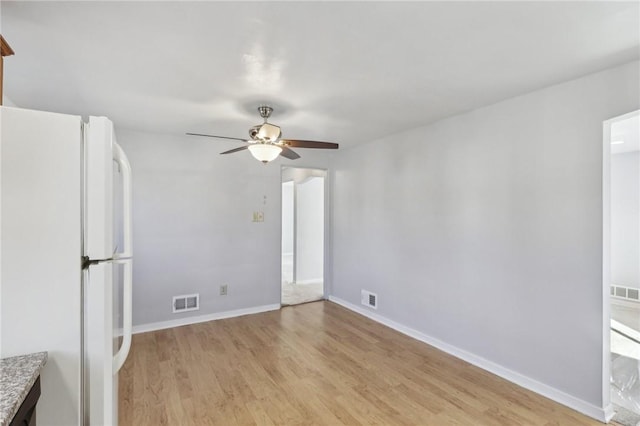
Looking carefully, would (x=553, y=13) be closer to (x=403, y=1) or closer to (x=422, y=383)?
(x=403, y=1)

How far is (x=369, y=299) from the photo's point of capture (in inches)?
170

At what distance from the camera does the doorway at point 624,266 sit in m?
2.21

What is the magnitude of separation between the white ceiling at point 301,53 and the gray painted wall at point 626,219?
3.86 meters

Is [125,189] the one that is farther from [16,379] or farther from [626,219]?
[626,219]

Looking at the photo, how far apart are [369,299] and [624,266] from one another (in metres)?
4.13

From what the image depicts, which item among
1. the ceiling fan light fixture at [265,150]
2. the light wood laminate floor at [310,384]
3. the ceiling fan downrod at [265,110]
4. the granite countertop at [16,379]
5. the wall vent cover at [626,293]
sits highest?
the ceiling fan downrod at [265,110]

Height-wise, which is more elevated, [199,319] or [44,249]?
[44,249]

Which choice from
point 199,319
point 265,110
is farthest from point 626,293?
point 199,319

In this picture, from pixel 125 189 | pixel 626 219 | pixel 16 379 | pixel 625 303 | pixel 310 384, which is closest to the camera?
pixel 16 379

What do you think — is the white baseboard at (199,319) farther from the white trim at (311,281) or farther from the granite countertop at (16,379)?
the granite countertop at (16,379)

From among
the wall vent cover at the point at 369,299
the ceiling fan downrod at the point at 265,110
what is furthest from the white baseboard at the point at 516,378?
the ceiling fan downrod at the point at 265,110

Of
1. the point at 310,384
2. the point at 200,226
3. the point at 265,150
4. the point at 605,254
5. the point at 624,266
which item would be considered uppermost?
the point at 265,150

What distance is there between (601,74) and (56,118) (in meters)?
3.15

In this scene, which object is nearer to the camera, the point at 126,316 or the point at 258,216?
the point at 126,316
